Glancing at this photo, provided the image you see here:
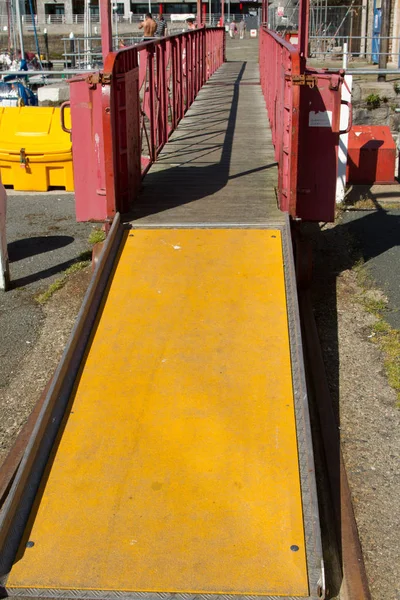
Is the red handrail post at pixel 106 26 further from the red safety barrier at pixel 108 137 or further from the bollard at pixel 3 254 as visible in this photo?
the bollard at pixel 3 254

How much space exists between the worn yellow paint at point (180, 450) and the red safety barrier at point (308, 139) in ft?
3.89

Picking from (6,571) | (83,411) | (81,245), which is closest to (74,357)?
(83,411)

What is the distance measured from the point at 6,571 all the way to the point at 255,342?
7.42 ft

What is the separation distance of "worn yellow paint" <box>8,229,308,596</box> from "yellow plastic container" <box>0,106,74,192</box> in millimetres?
7066

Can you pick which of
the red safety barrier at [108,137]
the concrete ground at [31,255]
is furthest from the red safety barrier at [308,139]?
the concrete ground at [31,255]

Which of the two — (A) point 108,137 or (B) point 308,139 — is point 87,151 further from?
(B) point 308,139

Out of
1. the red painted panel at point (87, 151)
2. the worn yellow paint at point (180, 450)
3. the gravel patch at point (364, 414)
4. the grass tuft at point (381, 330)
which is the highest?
the red painted panel at point (87, 151)

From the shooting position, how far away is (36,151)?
12773 millimetres

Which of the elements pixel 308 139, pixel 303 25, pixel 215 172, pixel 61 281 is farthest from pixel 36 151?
pixel 308 139

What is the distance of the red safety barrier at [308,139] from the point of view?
6.74 m

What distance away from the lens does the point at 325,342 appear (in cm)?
692

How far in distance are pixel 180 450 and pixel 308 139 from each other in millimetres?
3914

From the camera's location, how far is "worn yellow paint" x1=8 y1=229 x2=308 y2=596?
383 cm

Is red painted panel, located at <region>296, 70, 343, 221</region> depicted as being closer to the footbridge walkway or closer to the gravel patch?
the footbridge walkway
